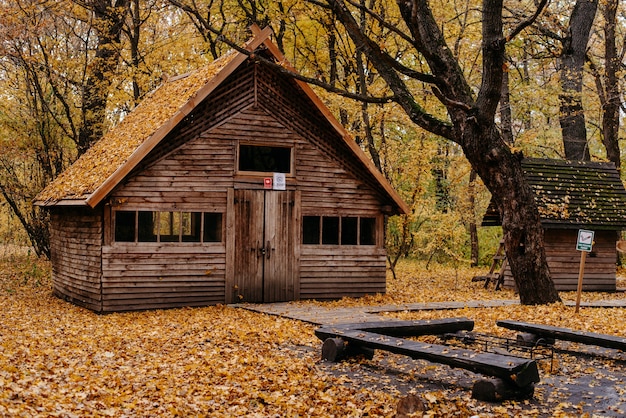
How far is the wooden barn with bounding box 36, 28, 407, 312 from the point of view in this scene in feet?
50.8

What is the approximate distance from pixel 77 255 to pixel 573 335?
1153 centimetres

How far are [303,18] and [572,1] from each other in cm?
1287

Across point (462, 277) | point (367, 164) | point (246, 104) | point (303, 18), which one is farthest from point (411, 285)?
point (303, 18)

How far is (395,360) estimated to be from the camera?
1005 cm

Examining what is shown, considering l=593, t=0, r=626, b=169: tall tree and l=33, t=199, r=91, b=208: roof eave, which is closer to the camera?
l=33, t=199, r=91, b=208: roof eave

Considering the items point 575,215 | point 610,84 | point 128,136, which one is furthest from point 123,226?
A: point 610,84

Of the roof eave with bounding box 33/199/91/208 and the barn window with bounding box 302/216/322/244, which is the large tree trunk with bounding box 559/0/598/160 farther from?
the roof eave with bounding box 33/199/91/208

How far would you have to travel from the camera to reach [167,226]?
1612 centimetres

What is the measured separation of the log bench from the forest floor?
0.20m

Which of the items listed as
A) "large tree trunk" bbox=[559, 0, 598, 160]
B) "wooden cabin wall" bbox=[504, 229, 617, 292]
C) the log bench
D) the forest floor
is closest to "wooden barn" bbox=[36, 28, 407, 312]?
the forest floor

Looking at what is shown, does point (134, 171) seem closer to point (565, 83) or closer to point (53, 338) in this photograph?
point (53, 338)

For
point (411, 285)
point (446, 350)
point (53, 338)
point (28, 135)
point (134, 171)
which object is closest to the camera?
point (446, 350)

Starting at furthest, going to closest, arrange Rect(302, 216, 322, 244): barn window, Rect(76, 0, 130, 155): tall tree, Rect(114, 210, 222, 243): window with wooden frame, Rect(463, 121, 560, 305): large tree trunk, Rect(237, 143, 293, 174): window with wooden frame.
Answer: Rect(76, 0, 130, 155): tall tree < Rect(302, 216, 322, 244): barn window < Rect(237, 143, 293, 174): window with wooden frame < Rect(114, 210, 222, 243): window with wooden frame < Rect(463, 121, 560, 305): large tree trunk

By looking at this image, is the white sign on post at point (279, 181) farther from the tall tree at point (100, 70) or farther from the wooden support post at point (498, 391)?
the wooden support post at point (498, 391)
